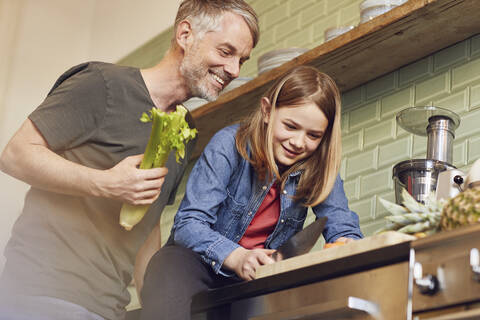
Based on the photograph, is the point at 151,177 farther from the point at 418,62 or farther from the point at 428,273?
the point at 418,62

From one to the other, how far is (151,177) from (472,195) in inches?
33.8

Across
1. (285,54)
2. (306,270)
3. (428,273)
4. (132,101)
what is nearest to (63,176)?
(132,101)

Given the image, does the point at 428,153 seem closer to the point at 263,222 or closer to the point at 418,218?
the point at 263,222

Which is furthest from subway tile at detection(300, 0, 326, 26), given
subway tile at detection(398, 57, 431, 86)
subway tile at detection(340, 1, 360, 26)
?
subway tile at detection(398, 57, 431, 86)

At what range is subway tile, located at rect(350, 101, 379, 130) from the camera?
2916 millimetres

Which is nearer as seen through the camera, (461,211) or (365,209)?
(461,211)

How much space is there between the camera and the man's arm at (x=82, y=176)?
2037 millimetres

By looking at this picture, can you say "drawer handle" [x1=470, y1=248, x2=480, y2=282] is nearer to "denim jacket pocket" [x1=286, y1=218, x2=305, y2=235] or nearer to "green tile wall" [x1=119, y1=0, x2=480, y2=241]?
"denim jacket pocket" [x1=286, y1=218, x2=305, y2=235]

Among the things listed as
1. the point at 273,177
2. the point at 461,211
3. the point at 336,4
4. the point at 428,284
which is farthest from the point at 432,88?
the point at 428,284

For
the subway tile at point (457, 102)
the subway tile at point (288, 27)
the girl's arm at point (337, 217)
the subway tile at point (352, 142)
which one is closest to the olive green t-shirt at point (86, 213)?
the girl's arm at point (337, 217)

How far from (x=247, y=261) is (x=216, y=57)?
837 mm

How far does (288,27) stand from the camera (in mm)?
3562

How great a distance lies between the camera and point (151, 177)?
2.04m

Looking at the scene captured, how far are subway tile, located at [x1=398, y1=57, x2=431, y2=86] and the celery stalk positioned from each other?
106 centimetres
